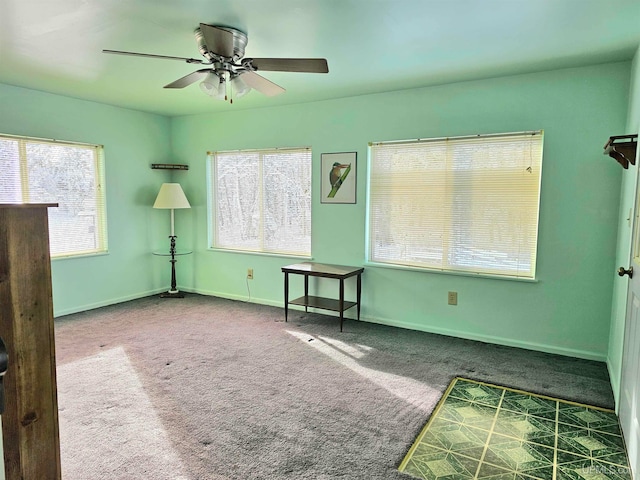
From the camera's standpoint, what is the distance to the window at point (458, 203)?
3.56 m

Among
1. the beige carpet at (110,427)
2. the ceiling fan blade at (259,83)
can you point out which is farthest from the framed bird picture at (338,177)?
the beige carpet at (110,427)

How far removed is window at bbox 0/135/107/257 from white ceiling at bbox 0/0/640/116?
0.70 metres

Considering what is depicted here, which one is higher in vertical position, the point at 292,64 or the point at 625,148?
the point at 292,64

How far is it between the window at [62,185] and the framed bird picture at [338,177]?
2.57m

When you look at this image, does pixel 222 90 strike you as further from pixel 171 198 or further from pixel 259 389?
pixel 171 198

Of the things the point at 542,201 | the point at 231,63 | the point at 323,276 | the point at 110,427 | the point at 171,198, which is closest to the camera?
the point at 110,427

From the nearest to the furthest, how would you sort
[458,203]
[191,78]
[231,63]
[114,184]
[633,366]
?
1. [633,366]
2. [231,63]
3. [191,78]
4. [458,203]
5. [114,184]

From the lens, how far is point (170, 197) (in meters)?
5.09

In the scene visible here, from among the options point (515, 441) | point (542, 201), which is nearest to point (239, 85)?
point (542, 201)

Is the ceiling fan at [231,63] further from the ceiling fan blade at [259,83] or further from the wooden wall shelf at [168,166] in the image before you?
the wooden wall shelf at [168,166]

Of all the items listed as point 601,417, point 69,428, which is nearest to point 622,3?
point 601,417

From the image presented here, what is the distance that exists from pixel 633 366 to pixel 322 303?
2.66m

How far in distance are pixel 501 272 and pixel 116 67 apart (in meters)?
3.62

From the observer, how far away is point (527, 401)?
8.82 feet
